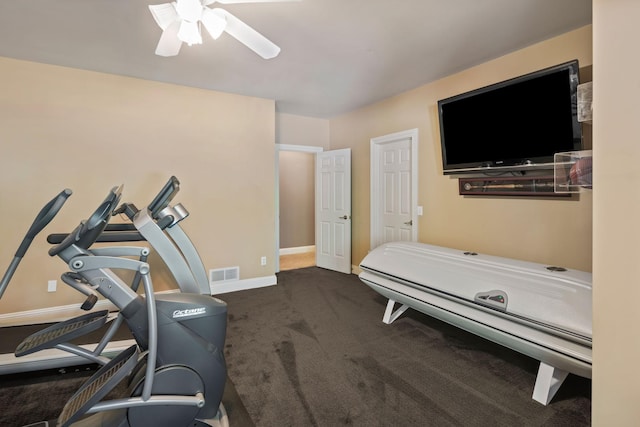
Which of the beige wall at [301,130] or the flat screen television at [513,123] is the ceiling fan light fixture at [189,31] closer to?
the flat screen television at [513,123]

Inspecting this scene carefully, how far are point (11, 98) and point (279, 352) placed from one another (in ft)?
11.7

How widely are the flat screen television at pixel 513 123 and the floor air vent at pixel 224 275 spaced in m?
2.95

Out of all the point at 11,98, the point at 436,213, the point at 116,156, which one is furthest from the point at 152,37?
the point at 436,213

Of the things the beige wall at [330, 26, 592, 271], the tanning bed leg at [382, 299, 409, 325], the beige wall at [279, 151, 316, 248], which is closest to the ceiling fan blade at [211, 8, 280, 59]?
the beige wall at [330, 26, 592, 271]

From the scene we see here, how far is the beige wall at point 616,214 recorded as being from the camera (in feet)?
2.75

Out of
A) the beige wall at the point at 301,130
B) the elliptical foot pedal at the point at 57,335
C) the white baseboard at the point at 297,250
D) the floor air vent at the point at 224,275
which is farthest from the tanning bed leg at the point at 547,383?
the white baseboard at the point at 297,250

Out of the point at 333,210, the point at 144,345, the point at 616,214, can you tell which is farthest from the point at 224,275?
the point at 616,214

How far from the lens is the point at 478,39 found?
2.58 m

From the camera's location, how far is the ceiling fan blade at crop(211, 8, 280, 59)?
173 centimetres

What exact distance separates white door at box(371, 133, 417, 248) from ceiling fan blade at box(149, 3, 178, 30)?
2897mm

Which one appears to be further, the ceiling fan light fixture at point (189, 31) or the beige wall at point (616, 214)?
the ceiling fan light fixture at point (189, 31)

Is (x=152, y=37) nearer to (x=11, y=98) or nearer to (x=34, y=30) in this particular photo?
(x=34, y=30)

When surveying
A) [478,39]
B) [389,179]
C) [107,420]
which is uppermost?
[478,39]

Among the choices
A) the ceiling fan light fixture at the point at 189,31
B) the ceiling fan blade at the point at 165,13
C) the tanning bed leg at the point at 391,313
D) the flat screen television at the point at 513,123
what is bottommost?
the tanning bed leg at the point at 391,313
